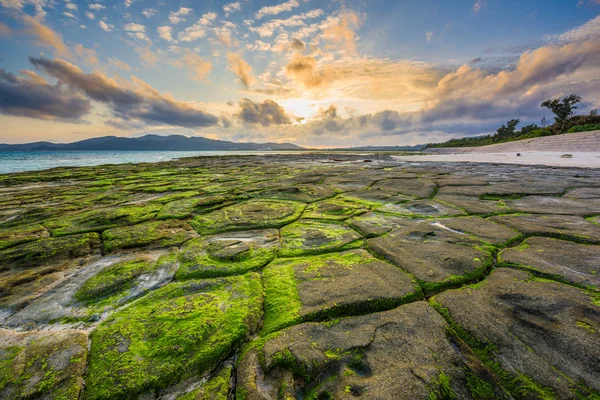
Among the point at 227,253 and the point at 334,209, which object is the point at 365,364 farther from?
the point at 334,209

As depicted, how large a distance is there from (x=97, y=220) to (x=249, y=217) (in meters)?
2.46

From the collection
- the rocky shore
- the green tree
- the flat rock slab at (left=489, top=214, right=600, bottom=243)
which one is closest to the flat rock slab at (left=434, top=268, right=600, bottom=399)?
the rocky shore

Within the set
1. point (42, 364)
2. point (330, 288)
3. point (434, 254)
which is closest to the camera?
point (42, 364)

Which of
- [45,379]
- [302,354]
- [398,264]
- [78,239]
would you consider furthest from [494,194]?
[78,239]

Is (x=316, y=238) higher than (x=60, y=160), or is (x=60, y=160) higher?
A: (x=60, y=160)

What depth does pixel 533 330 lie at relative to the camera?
1469mm

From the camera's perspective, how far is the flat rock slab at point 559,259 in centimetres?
200

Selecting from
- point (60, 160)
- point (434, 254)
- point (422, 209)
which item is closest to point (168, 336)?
point (434, 254)

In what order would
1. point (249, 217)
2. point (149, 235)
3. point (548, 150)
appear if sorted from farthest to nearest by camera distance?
1. point (548, 150)
2. point (249, 217)
3. point (149, 235)

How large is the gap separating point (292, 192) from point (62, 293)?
13.9ft

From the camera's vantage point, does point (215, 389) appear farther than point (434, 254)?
No

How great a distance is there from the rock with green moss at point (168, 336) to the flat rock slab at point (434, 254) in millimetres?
1364

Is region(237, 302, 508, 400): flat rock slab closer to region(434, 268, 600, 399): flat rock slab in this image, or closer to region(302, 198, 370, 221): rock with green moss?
region(434, 268, 600, 399): flat rock slab

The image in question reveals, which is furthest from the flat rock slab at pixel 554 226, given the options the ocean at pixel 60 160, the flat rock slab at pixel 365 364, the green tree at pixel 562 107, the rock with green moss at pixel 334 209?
the green tree at pixel 562 107
